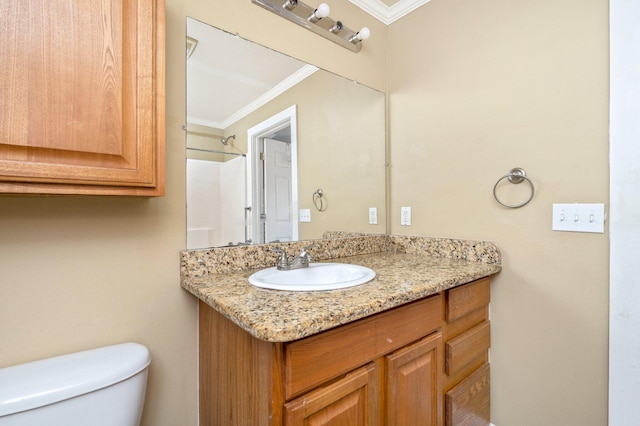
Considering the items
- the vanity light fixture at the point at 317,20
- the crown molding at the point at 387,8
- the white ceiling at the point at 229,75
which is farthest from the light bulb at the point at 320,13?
the crown molding at the point at 387,8

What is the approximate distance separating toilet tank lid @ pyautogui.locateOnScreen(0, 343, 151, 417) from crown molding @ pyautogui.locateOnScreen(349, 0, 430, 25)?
→ 196cm

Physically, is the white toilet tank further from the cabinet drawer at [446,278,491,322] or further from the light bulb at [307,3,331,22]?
the light bulb at [307,3,331,22]

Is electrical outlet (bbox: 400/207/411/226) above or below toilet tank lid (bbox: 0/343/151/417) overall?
above

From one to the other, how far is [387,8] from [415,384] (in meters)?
2.00

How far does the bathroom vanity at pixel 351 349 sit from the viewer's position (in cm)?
68

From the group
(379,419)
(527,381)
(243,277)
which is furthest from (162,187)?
(527,381)

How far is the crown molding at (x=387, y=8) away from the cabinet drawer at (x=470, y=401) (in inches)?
77.2

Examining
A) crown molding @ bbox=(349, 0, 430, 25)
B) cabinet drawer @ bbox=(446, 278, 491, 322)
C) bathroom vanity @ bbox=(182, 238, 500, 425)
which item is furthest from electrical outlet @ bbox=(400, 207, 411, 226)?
crown molding @ bbox=(349, 0, 430, 25)

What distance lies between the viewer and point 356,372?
81 centimetres

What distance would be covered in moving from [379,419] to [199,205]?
967 mm

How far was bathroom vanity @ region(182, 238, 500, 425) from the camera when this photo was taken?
0.68 meters

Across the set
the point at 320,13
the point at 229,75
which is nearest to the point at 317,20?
the point at 320,13

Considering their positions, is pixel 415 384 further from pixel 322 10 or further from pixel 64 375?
pixel 322 10

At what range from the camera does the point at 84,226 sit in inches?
35.7
